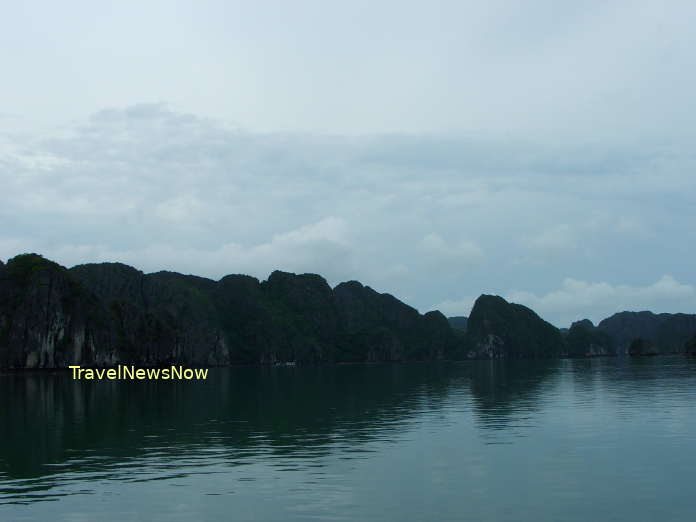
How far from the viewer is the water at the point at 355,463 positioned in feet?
97.4

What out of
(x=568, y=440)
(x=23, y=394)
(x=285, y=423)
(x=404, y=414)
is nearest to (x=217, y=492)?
(x=568, y=440)

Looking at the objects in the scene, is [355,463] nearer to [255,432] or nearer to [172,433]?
[255,432]

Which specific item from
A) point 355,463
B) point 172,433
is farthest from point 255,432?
point 355,463

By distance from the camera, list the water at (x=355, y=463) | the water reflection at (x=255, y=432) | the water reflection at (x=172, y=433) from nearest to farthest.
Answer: the water at (x=355, y=463) < the water reflection at (x=255, y=432) < the water reflection at (x=172, y=433)

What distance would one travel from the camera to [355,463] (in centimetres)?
4069

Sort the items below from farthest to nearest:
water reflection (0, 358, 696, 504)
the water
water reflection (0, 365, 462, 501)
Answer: water reflection (0, 365, 462, 501) → water reflection (0, 358, 696, 504) → the water

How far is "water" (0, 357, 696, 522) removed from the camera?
29.7 m

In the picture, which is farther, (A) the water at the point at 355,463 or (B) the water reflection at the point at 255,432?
(B) the water reflection at the point at 255,432

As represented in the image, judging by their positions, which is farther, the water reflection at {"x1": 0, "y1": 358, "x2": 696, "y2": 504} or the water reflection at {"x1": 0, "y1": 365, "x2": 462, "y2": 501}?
the water reflection at {"x1": 0, "y1": 365, "x2": 462, "y2": 501}

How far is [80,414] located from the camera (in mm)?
74250

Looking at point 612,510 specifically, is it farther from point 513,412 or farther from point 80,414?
point 80,414

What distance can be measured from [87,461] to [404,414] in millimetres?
33845

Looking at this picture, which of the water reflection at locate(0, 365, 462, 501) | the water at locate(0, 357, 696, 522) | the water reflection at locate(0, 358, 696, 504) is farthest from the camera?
the water reflection at locate(0, 365, 462, 501)

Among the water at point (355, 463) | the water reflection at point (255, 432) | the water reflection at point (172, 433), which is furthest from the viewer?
the water reflection at point (172, 433)
